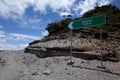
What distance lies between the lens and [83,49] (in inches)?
688

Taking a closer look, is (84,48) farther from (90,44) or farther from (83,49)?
(90,44)

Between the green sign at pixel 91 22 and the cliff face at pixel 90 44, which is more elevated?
the green sign at pixel 91 22

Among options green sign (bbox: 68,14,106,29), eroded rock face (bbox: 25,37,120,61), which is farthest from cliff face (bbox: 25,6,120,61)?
green sign (bbox: 68,14,106,29)

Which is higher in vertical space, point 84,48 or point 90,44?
point 90,44

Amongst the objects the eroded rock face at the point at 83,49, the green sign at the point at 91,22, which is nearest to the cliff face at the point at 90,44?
the eroded rock face at the point at 83,49

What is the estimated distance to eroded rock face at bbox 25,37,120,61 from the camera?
53.2 feet

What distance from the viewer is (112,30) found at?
68.6 feet

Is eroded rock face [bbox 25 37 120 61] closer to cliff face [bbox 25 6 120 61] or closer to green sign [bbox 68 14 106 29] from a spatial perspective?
cliff face [bbox 25 6 120 61]

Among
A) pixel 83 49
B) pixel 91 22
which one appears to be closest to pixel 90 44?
pixel 83 49

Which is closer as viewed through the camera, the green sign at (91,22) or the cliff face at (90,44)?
the green sign at (91,22)

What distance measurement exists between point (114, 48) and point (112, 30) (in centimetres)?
344

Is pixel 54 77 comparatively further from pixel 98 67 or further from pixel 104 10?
pixel 104 10

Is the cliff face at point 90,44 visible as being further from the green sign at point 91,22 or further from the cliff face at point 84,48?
the green sign at point 91,22

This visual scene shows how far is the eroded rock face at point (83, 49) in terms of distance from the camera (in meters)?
16.2
